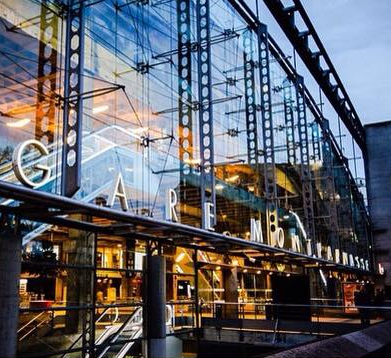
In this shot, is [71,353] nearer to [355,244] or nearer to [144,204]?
[144,204]

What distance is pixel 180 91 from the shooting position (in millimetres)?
18703

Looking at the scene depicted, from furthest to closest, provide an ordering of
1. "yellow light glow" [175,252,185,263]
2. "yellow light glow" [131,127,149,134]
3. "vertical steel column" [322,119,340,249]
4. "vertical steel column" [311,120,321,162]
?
"vertical steel column" [311,120,321,162] → "vertical steel column" [322,119,340,249] → "yellow light glow" [175,252,185,263] → "yellow light glow" [131,127,149,134]

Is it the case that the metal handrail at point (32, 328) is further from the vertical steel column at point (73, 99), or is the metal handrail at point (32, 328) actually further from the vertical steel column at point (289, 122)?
the vertical steel column at point (289, 122)

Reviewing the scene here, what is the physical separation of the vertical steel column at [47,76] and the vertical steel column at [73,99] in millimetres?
321

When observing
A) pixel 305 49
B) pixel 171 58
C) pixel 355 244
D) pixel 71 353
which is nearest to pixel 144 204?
pixel 71 353

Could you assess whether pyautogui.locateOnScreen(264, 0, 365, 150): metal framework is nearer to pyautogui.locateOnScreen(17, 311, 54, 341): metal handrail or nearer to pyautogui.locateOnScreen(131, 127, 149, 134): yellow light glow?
pyautogui.locateOnScreen(131, 127, 149, 134): yellow light glow

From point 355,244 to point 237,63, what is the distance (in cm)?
2760

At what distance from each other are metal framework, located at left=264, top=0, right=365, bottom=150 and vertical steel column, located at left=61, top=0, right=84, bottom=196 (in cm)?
1695

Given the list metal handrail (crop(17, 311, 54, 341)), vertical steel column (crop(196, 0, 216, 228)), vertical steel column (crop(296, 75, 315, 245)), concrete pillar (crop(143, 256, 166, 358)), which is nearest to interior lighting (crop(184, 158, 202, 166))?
vertical steel column (crop(196, 0, 216, 228))

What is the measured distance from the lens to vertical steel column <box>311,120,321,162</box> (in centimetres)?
3829

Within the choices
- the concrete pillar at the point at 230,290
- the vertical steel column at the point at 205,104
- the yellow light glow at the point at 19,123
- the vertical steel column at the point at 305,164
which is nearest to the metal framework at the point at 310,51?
the vertical steel column at the point at 305,164

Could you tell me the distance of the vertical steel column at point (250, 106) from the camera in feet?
81.3

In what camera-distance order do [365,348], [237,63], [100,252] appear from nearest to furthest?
1. [365,348]
2. [100,252]
3. [237,63]

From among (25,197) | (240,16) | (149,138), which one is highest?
(240,16)
